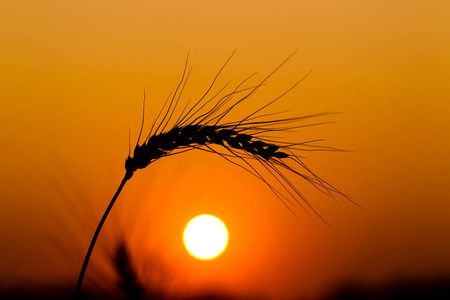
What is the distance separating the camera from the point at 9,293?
2.29m

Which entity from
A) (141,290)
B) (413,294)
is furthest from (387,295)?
(141,290)

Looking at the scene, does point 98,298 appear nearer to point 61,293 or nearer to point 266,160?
point 61,293

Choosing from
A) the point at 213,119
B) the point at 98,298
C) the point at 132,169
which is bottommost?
the point at 98,298

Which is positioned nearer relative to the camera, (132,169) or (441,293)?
(132,169)

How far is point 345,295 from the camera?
3080 millimetres

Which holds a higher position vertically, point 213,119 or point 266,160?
point 213,119

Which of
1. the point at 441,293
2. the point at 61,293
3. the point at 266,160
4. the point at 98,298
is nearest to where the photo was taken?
the point at 266,160

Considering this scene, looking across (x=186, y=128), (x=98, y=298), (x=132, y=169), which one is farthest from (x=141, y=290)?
(x=186, y=128)

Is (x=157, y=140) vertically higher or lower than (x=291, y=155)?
higher

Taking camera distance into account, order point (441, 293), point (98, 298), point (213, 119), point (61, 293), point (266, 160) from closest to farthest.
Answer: point (266, 160), point (213, 119), point (98, 298), point (61, 293), point (441, 293)

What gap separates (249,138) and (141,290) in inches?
31.6

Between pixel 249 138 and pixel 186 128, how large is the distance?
0.19 meters

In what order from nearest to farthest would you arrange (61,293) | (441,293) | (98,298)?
(98,298) < (61,293) < (441,293)

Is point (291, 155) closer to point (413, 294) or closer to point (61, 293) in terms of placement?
point (61, 293)
